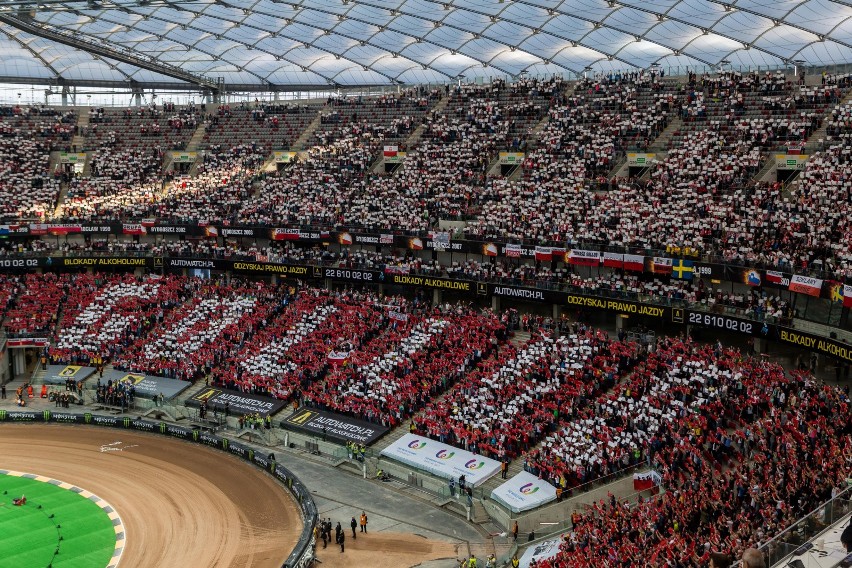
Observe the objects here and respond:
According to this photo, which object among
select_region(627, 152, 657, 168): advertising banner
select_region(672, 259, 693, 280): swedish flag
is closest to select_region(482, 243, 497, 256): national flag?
select_region(627, 152, 657, 168): advertising banner

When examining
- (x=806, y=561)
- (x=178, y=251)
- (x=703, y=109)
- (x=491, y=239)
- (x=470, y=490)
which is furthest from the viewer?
(x=178, y=251)

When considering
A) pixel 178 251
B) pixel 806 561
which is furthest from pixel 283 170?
pixel 806 561

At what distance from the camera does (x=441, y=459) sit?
47.3 m

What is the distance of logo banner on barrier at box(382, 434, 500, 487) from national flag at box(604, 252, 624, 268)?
17658mm

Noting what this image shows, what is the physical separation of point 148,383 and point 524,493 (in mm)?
30551

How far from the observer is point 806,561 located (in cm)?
2119

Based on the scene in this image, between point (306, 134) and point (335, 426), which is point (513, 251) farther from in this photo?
point (306, 134)

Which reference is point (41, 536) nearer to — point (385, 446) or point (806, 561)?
point (385, 446)

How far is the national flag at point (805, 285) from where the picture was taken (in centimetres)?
4691

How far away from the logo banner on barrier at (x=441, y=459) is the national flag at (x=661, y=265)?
1782 centimetres

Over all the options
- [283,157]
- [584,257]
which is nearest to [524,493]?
[584,257]

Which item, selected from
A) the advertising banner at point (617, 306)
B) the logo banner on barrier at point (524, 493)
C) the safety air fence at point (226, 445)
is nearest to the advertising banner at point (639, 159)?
the advertising banner at point (617, 306)

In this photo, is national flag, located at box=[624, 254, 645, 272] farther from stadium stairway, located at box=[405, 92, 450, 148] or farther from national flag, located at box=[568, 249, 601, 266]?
stadium stairway, located at box=[405, 92, 450, 148]

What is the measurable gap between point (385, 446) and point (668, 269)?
20.6m
